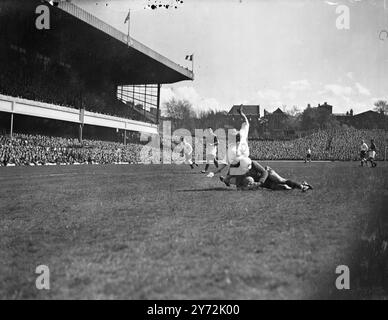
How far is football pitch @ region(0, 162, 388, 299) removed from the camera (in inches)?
128

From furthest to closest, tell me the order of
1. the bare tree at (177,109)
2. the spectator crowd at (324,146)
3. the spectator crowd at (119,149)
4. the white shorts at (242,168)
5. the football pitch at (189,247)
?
1. the bare tree at (177,109)
2. the spectator crowd at (324,146)
3. the spectator crowd at (119,149)
4. the white shorts at (242,168)
5. the football pitch at (189,247)

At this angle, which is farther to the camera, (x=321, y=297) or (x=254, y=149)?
(x=254, y=149)

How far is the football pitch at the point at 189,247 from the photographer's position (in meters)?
3.25

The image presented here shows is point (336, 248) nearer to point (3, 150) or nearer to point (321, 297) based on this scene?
point (321, 297)

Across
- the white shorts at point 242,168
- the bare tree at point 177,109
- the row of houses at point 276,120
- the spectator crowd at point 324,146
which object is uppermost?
the bare tree at point 177,109

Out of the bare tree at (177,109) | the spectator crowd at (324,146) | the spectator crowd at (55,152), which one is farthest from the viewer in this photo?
the bare tree at (177,109)

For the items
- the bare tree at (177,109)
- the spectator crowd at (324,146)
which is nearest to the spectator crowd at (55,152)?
the spectator crowd at (324,146)

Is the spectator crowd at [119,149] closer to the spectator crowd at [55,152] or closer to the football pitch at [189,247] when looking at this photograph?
the spectator crowd at [55,152]

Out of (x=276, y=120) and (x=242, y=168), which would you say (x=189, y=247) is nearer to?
(x=242, y=168)

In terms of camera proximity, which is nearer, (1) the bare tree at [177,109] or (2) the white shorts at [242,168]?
(2) the white shorts at [242,168]

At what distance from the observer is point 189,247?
4301mm
